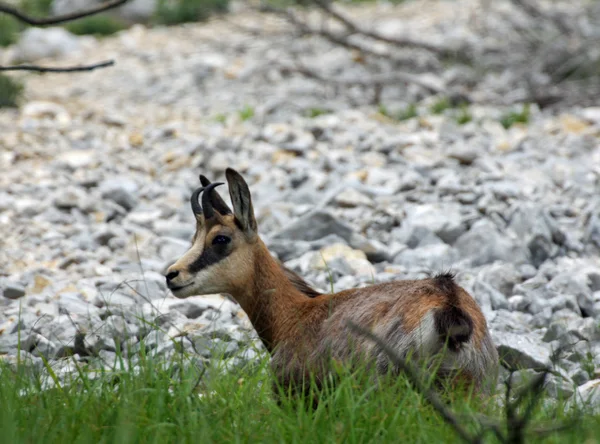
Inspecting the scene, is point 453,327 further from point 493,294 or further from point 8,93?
point 8,93

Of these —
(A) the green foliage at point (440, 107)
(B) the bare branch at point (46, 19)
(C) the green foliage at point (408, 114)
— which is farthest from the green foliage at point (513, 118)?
(B) the bare branch at point (46, 19)

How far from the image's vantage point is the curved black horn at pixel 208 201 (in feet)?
14.4

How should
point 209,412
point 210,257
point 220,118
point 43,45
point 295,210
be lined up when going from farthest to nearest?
point 43,45 → point 220,118 → point 295,210 → point 210,257 → point 209,412

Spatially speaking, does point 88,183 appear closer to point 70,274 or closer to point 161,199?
point 161,199

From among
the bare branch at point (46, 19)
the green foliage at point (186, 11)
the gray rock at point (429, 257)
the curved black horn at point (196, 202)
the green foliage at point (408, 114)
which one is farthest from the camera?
the green foliage at point (186, 11)

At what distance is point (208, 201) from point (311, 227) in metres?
2.37

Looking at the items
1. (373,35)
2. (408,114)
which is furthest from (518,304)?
(373,35)

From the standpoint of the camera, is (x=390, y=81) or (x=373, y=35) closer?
(x=390, y=81)

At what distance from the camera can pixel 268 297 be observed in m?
4.46

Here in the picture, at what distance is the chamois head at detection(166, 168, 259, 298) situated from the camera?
4.34 m

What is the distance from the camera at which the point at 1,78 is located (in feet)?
38.1

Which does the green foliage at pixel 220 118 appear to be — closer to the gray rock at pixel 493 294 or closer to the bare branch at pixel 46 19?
the gray rock at pixel 493 294

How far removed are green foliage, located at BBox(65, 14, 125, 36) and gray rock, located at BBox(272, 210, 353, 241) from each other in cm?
1321

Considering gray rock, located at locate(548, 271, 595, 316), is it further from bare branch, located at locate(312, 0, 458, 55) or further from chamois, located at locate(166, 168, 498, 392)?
bare branch, located at locate(312, 0, 458, 55)
